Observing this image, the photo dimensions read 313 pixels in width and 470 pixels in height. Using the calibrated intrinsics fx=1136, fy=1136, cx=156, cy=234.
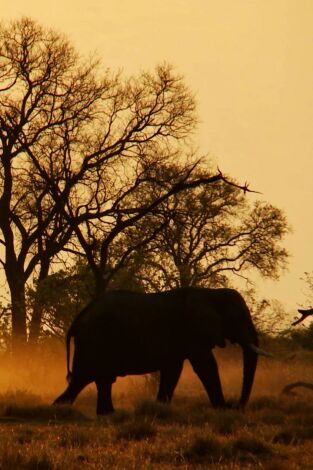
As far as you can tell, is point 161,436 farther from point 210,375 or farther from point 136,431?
point 210,375

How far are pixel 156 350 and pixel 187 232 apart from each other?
109 feet

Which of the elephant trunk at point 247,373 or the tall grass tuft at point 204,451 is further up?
the elephant trunk at point 247,373

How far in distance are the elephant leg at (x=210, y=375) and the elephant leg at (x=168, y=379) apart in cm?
57

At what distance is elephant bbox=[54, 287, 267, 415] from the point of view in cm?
2078

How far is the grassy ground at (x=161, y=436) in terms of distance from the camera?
42.0 ft

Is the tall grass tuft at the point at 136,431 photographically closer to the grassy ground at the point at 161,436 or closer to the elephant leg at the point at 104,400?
the grassy ground at the point at 161,436

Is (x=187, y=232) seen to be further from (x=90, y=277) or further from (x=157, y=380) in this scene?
(x=157, y=380)

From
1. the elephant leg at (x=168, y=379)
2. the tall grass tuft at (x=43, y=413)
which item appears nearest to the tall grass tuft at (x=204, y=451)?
the tall grass tuft at (x=43, y=413)

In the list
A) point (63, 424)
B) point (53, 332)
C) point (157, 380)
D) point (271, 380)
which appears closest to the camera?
point (63, 424)

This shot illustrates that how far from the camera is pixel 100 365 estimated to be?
68.3 feet

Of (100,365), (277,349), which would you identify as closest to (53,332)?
(277,349)

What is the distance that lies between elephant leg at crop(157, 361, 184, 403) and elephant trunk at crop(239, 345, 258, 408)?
1.28 metres

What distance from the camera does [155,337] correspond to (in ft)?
68.6

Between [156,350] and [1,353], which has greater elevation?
[1,353]
